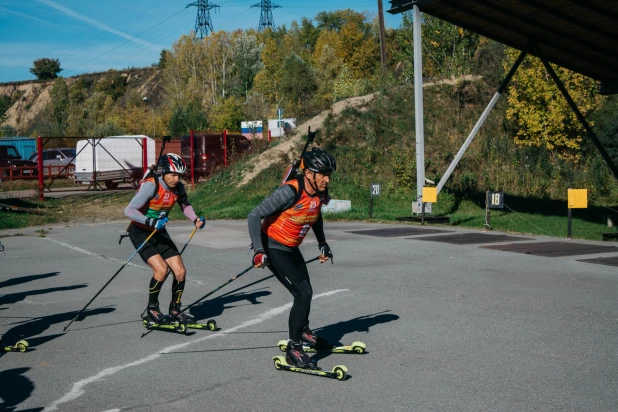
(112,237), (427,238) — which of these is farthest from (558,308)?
(112,237)

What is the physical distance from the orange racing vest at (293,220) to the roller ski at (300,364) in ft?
3.14

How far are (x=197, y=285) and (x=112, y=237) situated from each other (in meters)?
7.84

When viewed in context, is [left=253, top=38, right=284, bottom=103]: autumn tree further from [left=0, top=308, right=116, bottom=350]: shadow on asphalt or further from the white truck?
[left=0, top=308, right=116, bottom=350]: shadow on asphalt

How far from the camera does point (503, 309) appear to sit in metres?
8.73

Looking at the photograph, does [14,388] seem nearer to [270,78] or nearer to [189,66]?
[270,78]

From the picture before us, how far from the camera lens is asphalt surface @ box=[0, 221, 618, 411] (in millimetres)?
5426

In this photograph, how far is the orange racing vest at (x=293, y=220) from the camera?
6164 millimetres

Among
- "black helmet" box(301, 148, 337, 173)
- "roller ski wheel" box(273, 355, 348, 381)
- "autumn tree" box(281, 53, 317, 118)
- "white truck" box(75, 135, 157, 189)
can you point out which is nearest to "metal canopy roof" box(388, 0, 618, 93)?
"black helmet" box(301, 148, 337, 173)

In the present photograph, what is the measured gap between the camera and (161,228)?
24.4 ft

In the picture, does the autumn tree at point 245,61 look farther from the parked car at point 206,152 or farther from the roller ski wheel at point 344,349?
the roller ski wheel at point 344,349

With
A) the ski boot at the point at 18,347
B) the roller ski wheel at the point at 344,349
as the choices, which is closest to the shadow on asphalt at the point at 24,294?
the ski boot at the point at 18,347

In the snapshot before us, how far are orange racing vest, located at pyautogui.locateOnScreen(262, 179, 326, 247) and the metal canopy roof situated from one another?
42.6 ft

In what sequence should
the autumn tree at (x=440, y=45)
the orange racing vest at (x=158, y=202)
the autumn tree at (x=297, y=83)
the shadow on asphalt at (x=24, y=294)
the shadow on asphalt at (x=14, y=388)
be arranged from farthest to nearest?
1. the autumn tree at (x=297, y=83)
2. the autumn tree at (x=440, y=45)
3. the shadow on asphalt at (x=24, y=294)
4. the orange racing vest at (x=158, y=202)
5. the shadow on asphalt at (x=14, y=388)

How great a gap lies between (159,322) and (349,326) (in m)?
2.20
